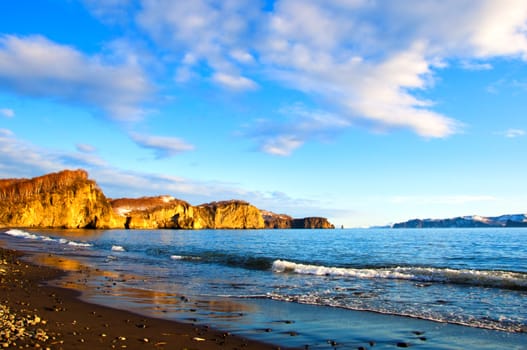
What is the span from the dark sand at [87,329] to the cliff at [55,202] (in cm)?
12174

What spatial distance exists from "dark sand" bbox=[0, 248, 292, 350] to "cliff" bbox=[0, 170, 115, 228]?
399ft

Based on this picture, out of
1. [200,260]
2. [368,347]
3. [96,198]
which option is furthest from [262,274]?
[96,198]

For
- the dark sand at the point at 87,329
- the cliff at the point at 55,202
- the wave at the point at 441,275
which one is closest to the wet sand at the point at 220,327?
the dark sand at the point at 87,329

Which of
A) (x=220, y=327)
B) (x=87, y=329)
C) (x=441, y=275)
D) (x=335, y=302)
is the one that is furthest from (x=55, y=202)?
(x=220, y=327)

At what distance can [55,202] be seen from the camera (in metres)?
134

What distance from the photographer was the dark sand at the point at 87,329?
25.1 feet

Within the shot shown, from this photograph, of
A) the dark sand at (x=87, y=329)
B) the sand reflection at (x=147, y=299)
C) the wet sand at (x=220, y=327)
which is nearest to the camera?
the dark sand at (x=87, y=329)

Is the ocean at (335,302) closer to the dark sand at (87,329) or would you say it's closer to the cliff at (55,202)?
the dark sand at (87,329)

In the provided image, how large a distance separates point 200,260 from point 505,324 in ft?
83.4

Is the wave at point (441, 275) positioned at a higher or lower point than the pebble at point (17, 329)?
lower

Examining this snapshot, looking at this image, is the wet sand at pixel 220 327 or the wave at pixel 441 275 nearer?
the wet sand at pixel 220 327

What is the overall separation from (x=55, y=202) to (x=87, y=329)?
141 metres

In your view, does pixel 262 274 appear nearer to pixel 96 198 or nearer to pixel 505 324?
pixel 505 324

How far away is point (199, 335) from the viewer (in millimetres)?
9250
